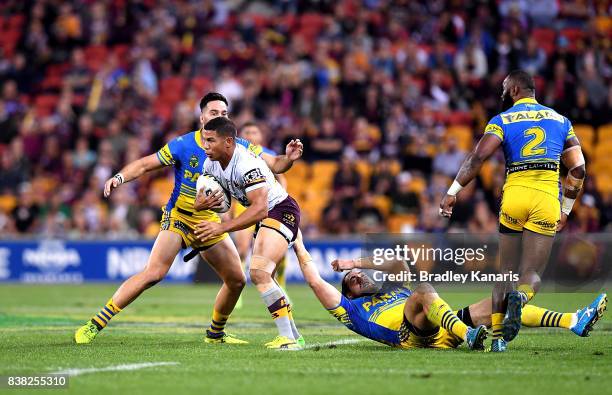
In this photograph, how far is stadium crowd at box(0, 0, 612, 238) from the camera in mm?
22031

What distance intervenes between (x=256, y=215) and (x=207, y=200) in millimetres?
513

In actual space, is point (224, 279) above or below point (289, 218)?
below

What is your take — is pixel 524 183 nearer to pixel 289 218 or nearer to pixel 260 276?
pixel 289 218

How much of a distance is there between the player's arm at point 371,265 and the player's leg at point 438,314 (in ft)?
1.77

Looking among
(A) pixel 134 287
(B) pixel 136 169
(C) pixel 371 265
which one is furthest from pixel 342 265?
(B) pixel 136 169

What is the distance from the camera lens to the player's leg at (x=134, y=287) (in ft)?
33.8

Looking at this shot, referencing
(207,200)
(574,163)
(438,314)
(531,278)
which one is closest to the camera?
(438,314)

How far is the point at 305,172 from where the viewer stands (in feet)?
76.6

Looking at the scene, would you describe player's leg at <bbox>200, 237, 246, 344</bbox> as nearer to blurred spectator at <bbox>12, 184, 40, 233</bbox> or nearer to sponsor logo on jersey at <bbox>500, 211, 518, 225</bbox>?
sponsor logo on jersey at <bbox>500, 211, 518, 225</bbox>

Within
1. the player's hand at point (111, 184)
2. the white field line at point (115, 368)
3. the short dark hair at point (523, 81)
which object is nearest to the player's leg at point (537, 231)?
the short dark hair at point (523, 81)

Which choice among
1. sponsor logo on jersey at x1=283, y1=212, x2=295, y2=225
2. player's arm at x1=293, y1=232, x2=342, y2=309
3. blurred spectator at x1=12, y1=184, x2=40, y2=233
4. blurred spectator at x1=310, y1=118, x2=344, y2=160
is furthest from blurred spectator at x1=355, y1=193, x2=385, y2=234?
sponsor logo on jersey at x1=283, y1=212, x2=295, y2=225

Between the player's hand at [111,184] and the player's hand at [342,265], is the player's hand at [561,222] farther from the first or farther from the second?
the player's hand at [111,184]

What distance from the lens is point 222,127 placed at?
9.36 metres

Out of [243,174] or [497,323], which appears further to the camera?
[243,174]
